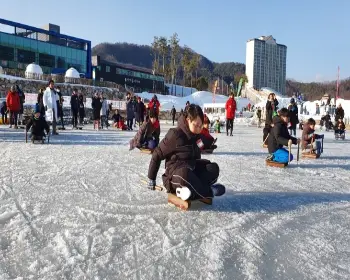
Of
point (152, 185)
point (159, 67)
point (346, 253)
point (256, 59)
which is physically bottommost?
point (346, 253)

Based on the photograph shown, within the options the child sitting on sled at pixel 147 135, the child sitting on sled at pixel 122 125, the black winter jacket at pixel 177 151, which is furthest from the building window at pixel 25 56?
the black winter jacket at pixel 177 151

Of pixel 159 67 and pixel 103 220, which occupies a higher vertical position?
pixel 159 67

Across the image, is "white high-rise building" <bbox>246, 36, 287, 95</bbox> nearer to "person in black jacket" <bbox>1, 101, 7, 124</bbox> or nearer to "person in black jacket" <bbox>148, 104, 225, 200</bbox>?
"person in black jacket" <bbox>1, 101, 7, 124</bbox>

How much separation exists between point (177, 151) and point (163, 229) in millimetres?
859

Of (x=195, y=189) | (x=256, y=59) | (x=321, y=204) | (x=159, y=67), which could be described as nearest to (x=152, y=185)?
(x=195, y=189)

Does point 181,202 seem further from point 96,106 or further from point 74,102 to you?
point 96,106

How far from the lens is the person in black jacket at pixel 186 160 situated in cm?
325

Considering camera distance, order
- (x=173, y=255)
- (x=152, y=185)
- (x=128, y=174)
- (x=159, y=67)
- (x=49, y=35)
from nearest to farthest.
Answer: (x=173, y=255) < (x=152, y=185) < (x=128, y=174) < (x=49, y=35) < (x=159, y=67)

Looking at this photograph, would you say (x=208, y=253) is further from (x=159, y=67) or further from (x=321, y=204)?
(x=159, y=67)

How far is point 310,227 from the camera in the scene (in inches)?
A: 116

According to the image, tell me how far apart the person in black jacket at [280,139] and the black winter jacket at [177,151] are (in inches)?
114

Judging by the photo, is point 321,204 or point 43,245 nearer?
point 43,245

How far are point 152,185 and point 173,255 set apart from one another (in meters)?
1.28

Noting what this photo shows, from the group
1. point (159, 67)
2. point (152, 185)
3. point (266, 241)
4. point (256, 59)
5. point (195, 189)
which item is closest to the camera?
point (266, 241)
